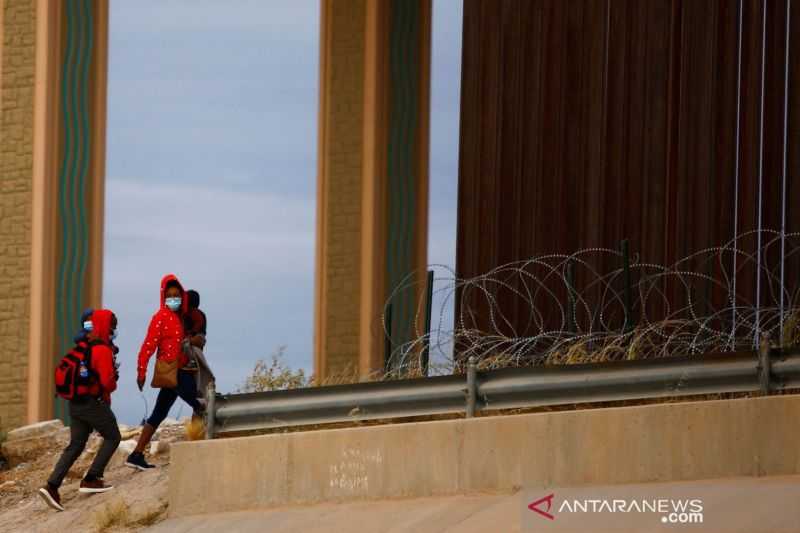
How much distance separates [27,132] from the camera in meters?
23.2

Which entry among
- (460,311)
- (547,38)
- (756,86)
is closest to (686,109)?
(756,86)

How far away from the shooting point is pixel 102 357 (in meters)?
15.5

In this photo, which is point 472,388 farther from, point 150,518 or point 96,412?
point 96,412

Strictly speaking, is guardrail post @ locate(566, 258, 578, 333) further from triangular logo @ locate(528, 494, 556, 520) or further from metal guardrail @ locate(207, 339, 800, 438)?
triangular logo @ locate(528, 494, 556, 520)

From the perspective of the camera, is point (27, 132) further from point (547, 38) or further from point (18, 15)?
point (547, 38)

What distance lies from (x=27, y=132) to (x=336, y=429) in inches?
430

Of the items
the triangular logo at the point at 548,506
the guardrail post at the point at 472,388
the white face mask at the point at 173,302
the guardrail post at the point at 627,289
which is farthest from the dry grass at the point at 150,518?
the guardrail post at the point at 627,289

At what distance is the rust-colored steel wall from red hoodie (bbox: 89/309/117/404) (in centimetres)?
541

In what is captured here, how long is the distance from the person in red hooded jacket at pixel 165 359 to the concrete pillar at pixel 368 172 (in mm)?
6449

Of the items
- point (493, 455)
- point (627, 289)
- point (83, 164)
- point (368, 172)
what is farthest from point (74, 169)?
point (493, 455)

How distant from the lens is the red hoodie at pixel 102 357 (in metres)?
15.5

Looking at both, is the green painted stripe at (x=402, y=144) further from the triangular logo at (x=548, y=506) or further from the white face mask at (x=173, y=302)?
the triangular logo at (x=548, y=506)

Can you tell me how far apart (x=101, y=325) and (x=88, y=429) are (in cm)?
102

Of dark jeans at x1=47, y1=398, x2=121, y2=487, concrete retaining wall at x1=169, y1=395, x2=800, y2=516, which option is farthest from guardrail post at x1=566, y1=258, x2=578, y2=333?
dark jeans at x1=47, y1=398, x2=121, y2=487
